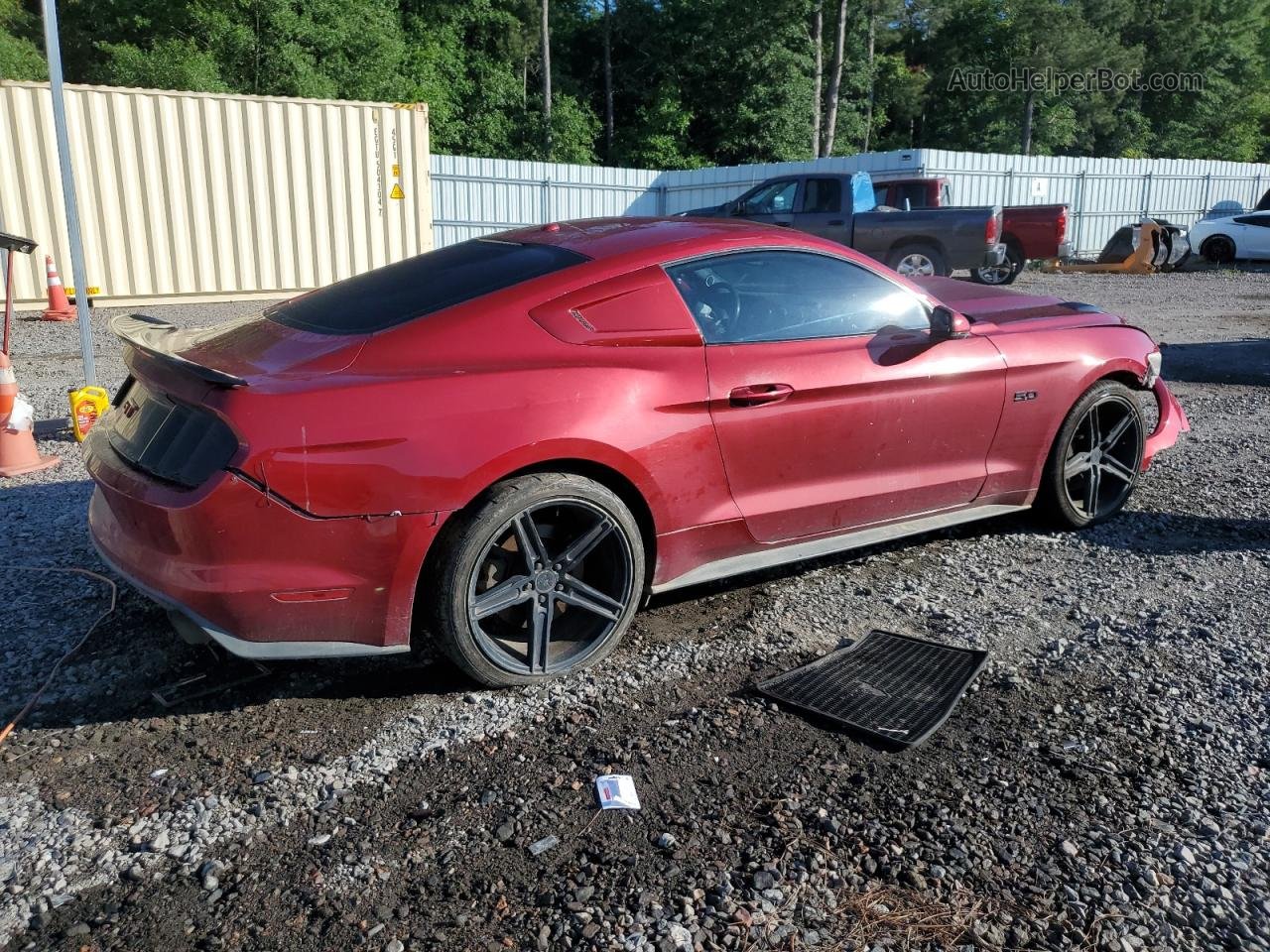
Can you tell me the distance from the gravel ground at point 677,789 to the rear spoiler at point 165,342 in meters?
1.06

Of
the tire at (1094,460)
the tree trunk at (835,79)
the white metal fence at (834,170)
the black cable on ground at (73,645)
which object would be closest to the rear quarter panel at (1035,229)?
the white metal fence at (834,170)

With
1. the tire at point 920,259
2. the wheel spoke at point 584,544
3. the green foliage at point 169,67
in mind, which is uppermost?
the green foliage at point 169,67

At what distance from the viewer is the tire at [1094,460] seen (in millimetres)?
4910

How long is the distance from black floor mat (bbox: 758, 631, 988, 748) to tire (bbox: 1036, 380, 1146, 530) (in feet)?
5.01

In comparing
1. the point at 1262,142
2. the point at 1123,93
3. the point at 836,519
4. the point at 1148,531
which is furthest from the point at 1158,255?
the point at 1262,142

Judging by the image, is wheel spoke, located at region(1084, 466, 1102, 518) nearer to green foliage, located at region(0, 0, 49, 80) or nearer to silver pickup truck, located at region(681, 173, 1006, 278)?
silver pickup truck, located at region(681, 173, 1006, 278)

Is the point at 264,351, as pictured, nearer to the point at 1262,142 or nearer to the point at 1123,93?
the point at 1123,93

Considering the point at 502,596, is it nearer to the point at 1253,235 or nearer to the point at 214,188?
the point at 214,188

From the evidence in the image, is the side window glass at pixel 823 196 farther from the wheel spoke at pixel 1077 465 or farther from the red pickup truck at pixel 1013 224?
the wheel spoke at pixel 1077 465

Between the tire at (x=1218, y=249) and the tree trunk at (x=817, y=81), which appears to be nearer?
the tire at (x=1218, y=249)

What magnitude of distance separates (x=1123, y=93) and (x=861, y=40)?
13636 millimetres

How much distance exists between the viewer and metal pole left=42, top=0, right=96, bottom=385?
5.99 meters

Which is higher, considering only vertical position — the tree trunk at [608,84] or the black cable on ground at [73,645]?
the tree trunk at [608,84]

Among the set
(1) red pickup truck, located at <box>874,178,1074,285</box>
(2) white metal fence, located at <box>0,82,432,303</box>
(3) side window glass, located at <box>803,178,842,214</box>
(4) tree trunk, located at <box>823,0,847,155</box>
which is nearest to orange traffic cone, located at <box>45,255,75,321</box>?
(2) white metal fence, located at <box>0,82,432,303</box>
